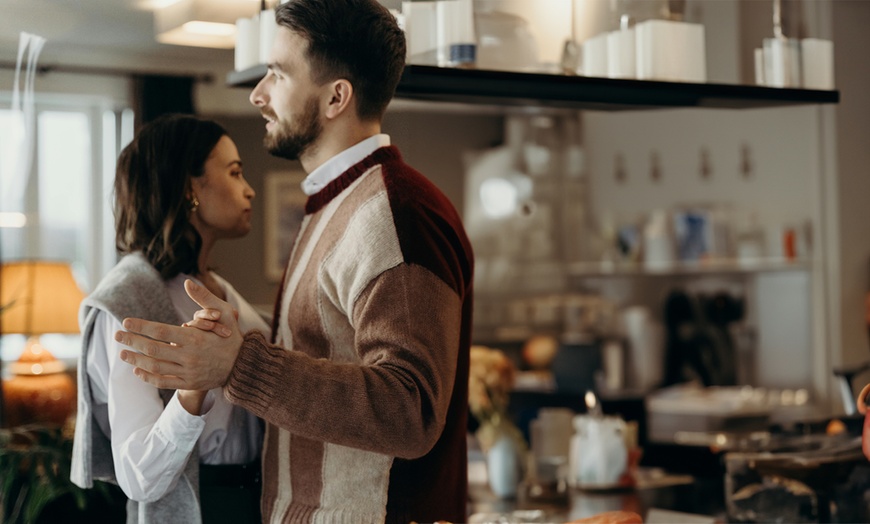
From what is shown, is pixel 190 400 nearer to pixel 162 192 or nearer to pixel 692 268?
pixel 162 192

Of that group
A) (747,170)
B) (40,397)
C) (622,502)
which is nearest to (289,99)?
(40,397)

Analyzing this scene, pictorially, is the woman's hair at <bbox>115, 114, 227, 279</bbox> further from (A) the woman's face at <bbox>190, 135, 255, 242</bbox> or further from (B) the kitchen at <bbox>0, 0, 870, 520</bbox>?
(B) the kitchen at <bbox>0, 0, 870, 520</bbox>

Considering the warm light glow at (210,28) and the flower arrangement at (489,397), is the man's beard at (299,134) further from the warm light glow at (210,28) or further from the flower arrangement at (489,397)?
the flower arrangement at (489,397)

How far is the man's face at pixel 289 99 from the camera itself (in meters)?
1.75

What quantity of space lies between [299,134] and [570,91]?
2.72 feet

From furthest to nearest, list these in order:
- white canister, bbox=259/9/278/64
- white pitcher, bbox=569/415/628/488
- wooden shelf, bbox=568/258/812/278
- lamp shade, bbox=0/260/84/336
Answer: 1. wooden shelf, bbox=568/258/812/278
2. lamp shade, bbox=0/260/84/336
3. white pitcher, bbox=569/415/628/488
4. white canister, bbox=259/9/278/64

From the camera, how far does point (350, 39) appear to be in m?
1.74

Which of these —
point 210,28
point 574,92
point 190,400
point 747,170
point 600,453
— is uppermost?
point 747,170

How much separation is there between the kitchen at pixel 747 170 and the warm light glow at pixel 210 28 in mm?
142

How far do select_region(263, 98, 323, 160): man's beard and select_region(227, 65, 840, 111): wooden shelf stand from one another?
30cm

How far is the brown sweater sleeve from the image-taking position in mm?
1506

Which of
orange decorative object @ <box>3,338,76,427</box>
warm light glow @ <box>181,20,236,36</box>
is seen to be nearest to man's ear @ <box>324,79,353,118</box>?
warm light glow @ <box>181,20,236,36</box>

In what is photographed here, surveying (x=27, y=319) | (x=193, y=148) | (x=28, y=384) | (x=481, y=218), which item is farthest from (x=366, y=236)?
(x=481, y=218)

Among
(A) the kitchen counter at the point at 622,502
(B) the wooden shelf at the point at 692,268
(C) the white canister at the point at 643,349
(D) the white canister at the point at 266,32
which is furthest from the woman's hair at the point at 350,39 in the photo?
(C) the white canister at the point at 643,349
